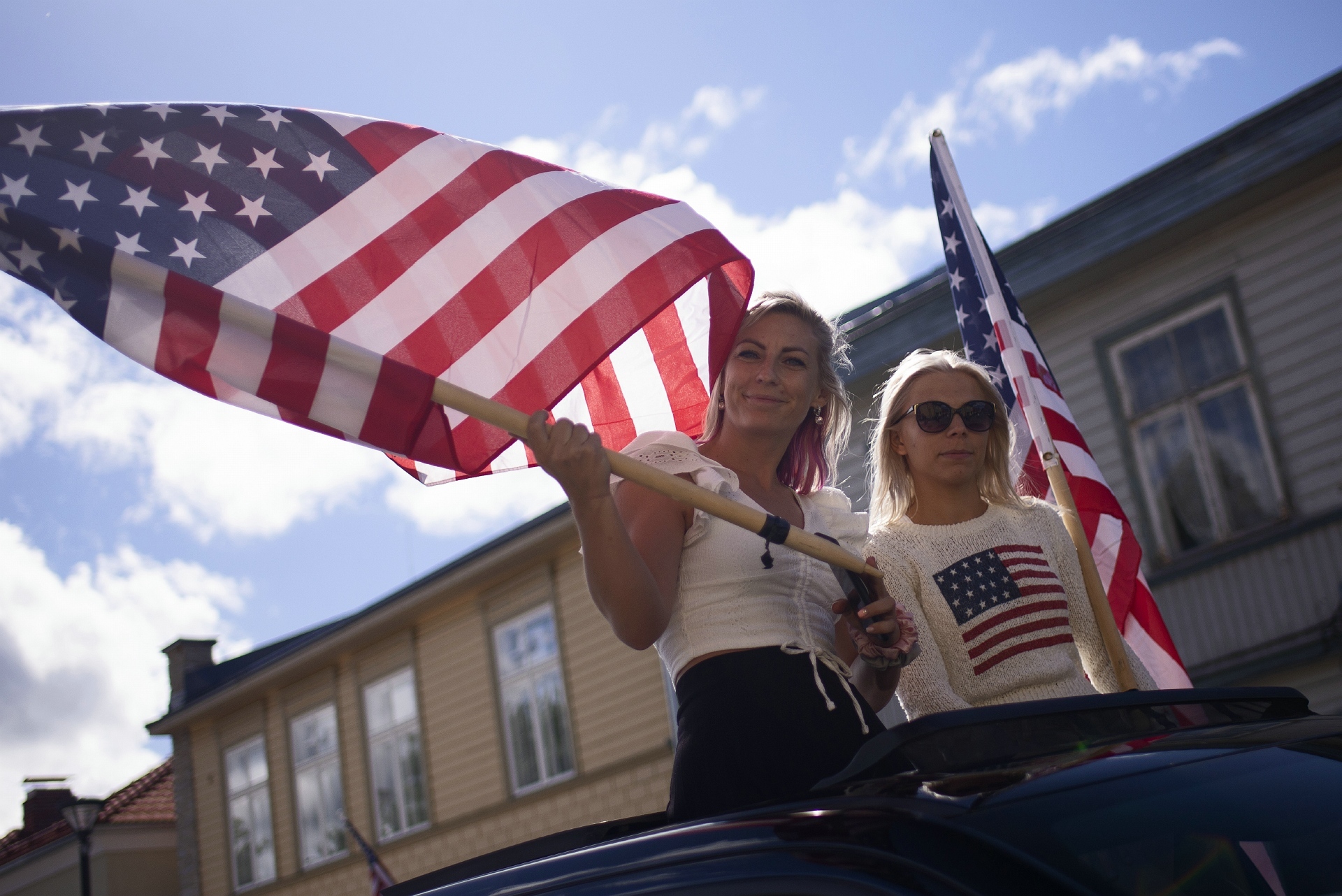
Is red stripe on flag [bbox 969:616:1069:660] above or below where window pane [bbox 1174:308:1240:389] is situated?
below

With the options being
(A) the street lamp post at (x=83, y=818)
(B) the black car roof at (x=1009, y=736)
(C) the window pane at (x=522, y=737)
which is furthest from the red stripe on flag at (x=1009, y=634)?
(A) the street lamp post at (x=83, y=818)

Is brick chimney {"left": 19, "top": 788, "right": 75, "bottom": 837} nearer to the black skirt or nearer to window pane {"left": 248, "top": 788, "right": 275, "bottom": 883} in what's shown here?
window pane {"left": 248, "top": 788, "right": 275, "bottom": 883}

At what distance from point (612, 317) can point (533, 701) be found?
1217 cm

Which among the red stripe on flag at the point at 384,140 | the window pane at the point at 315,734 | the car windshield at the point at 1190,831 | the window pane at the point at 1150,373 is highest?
the window pane at the point at 1150,373

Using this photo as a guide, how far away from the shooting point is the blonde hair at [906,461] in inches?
128

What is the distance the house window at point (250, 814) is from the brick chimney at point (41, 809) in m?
10.2

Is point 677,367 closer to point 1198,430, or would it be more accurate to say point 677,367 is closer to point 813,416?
point 813,416

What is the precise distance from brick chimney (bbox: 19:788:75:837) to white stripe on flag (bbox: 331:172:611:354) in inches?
1135

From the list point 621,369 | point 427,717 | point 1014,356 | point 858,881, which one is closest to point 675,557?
point 621,369

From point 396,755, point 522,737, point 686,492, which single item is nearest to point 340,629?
point 396,755

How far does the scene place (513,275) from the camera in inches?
118

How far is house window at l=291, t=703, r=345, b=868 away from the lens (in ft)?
57.3

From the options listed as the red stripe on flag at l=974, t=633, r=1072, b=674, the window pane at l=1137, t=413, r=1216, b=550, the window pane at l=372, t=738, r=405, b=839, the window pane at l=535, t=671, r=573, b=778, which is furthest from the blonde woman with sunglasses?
the window pane at l=372, t=738, r=405, b=839

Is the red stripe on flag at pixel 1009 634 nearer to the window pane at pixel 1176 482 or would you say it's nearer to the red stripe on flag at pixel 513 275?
the red stripe on flag at pixel 513 275
